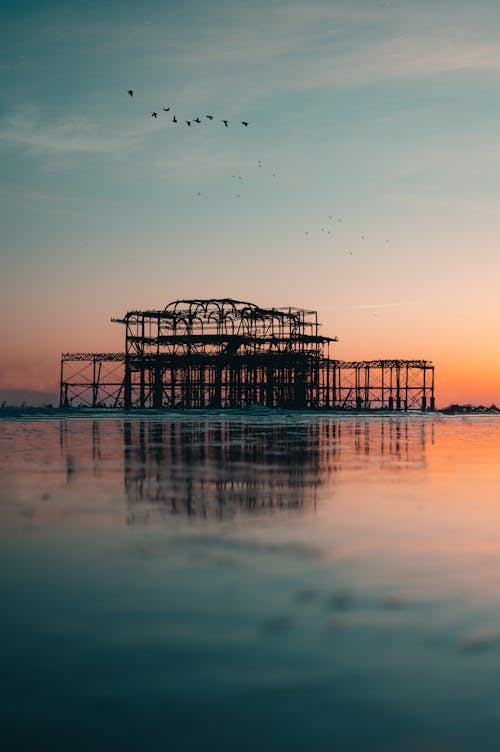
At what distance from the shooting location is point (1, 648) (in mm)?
4098

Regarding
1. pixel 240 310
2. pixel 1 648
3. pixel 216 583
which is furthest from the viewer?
pixel 240 310

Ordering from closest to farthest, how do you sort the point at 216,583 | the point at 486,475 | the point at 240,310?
the point at 216,583
the point at 486,475
the point at 240,310

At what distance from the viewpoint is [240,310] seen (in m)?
76.4

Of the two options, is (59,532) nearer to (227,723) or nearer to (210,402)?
(227,723)

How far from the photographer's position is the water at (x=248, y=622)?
3264mm

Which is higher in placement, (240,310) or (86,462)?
(240,310)

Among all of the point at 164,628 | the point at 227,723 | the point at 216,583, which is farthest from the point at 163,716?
the point at 216,583

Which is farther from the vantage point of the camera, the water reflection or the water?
the water reflection

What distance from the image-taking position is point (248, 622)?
462 centimetres

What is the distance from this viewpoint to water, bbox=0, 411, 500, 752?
326cm

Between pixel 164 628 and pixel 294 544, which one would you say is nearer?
pixel 164 628

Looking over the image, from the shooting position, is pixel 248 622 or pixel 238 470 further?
pixel 238 470

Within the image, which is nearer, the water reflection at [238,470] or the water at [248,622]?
the water at [248,622]

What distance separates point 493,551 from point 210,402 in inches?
3158
